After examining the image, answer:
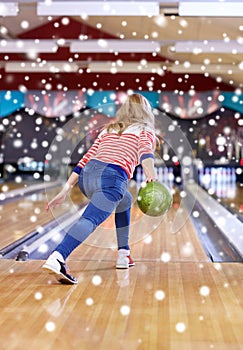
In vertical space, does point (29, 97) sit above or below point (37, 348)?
above

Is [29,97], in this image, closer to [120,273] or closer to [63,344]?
[120,273]

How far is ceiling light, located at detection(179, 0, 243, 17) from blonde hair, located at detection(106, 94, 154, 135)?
115 inches

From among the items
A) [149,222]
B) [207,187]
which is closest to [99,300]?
[149,222]

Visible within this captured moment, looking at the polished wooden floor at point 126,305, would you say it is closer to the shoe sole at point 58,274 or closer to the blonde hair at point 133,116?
the shoe sole at point 58,274

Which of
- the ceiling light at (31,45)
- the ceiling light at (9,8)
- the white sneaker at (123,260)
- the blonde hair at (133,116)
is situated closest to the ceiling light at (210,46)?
the ceiling light at (31,45)

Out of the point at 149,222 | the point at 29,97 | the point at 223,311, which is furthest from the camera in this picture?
the point at 29,97

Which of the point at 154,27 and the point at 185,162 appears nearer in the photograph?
the point at 154,27

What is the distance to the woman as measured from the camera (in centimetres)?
321

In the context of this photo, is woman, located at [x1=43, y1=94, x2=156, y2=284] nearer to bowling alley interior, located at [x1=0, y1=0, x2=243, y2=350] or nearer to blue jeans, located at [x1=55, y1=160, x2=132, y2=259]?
blue jeans, located at [x1=55, y1=160, x2=132, y2=259]

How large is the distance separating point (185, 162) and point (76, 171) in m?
9.96

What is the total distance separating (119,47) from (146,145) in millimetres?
5735

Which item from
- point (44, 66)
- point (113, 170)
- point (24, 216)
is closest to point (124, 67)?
point (44, 66)

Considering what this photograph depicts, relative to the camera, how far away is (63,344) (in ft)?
7.32

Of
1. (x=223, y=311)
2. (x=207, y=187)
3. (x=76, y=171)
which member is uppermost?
(x=76, y=171)
